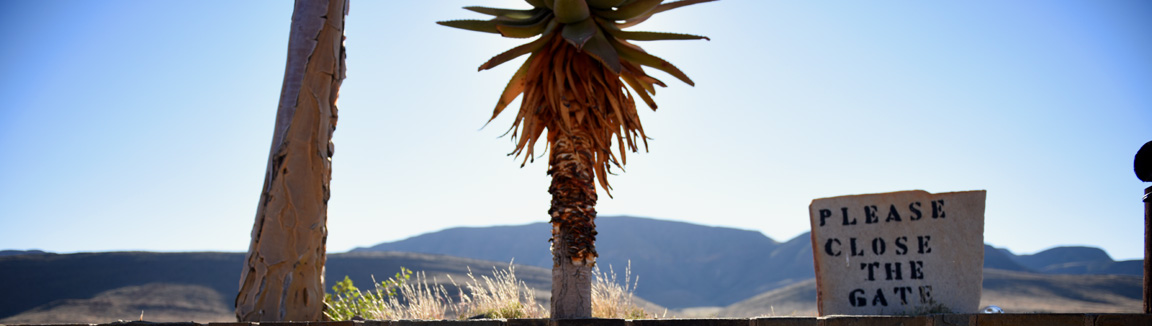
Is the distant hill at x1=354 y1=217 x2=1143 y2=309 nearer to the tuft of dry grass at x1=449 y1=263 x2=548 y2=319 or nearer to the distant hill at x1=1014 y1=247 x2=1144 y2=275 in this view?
the distant hill at x1=1014 y1=247 x2=1144 y2=275

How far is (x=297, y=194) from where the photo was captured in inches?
184

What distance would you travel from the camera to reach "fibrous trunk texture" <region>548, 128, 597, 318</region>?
4613mm

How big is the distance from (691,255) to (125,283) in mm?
83644

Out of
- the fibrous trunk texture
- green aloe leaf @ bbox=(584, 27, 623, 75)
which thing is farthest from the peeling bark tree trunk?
green aloe leaf @ bbox=(584, 27, 623, 75)

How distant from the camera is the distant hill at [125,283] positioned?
3950 centimetres

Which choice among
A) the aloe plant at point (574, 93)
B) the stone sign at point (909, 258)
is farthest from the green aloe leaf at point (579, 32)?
the stone sign at point (909, 258)

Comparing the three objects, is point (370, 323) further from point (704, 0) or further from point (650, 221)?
point (650, 221)

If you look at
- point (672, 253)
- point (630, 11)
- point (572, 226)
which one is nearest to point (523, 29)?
point (630, 11)

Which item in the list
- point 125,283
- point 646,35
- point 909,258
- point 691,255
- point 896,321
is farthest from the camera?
point 691,255

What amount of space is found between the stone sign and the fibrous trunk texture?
4840mm

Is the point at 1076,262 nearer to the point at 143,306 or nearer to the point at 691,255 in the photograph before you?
the point at 691,255

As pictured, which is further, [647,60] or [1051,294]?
[1051,294]

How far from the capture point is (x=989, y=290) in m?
52.6

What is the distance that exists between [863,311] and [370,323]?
21.5 ft
